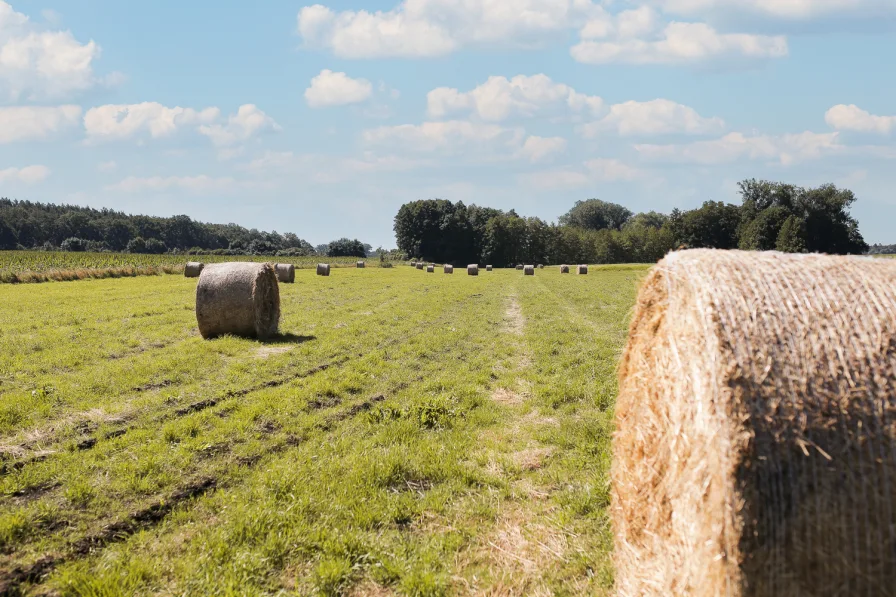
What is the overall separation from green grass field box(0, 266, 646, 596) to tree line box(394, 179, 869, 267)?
93485mm

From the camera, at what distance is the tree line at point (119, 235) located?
131750 millimetres

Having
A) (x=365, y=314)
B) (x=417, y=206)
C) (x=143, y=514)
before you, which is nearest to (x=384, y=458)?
(x=143, y=514)

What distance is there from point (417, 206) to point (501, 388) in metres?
129

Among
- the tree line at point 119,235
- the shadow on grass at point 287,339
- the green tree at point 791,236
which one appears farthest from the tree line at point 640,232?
the shadow on grass at point 287,339

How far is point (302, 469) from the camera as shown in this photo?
23.5 ft

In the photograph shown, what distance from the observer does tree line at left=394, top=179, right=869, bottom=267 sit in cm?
10312

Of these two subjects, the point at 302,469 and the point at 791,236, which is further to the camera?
the point at 791,236

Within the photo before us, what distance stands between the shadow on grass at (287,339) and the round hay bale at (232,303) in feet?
1.02

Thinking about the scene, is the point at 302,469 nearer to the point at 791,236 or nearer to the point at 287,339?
the point at 287,339

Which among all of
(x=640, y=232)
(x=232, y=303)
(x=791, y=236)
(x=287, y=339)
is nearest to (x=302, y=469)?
(x=287, y=339)

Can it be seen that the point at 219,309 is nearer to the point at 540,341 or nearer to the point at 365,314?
the point at 365,314

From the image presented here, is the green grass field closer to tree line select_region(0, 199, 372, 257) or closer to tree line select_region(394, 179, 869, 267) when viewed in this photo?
tree line select_region(394, 179, 869, 267)

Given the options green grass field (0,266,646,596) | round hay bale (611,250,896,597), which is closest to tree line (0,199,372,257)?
green grass field (0,266,646,596)

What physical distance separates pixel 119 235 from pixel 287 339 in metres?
151
